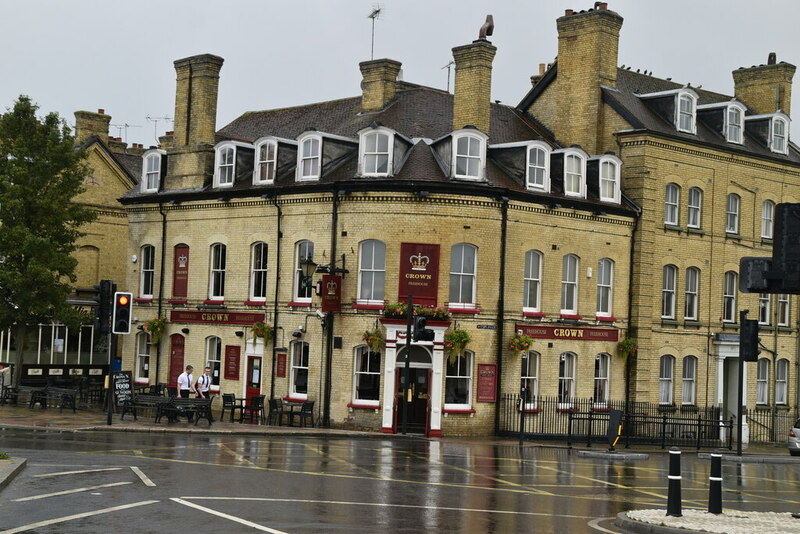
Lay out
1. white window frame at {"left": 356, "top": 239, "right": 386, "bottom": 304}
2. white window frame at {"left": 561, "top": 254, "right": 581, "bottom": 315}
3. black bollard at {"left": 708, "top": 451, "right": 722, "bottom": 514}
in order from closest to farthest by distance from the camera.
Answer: black bollard at {"left": 708, "top": 451, "right": 722, "bottom": 514}
white window frame at {"left": 356, "top": 239, "right": 386, "bottom": 304}
white window frame at {"left": 561, "top": 254, "right": 581, "bottom": 315}

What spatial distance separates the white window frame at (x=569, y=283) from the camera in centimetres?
3738

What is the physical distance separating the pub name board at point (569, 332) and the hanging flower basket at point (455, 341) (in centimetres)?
229

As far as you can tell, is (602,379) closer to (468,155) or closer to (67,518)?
(468,155)

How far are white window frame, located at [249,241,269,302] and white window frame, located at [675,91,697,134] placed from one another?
15590 mm

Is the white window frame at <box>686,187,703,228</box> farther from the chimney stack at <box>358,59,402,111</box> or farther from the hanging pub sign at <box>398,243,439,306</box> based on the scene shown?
the chimney stack at <box>358,59,402,111</box>

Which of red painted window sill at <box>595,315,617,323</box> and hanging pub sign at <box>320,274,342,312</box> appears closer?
hanging pub sign at <box>320,274,342,312</box>

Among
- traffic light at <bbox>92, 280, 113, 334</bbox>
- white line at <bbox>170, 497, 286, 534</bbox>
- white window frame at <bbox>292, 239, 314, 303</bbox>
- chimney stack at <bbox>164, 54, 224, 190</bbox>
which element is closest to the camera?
white line at <bbox>170, 497, 286, 534</bbox>

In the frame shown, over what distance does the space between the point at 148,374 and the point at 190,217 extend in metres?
6.18

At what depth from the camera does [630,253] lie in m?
39.1

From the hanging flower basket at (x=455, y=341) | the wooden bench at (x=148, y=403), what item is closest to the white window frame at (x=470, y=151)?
the hanging flower basket at (x=455, y=341)

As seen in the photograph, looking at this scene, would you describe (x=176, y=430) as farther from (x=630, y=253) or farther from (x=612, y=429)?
(x=630, y=253)

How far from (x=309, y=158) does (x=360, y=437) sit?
9.79 m

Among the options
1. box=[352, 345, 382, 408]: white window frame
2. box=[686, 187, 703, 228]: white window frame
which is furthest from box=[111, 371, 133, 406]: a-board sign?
box=[686, 187, 703, 228]: white window frame

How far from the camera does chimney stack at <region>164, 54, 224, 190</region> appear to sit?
132ft
